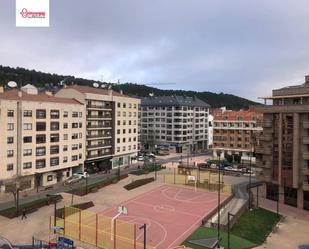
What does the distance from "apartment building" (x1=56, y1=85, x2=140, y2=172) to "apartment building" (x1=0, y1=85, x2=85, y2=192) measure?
2.97 m

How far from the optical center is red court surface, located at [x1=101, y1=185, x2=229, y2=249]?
3700 centimetres

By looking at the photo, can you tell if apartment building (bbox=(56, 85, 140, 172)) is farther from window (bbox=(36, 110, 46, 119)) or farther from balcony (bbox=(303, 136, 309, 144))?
balcony (bbox=(303, 136, 309, 144))

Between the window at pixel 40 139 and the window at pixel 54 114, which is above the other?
the window at pixel 54 114

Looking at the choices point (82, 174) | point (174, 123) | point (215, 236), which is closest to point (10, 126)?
point (82, 174)

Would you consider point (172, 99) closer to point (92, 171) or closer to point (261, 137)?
point (92, 171)

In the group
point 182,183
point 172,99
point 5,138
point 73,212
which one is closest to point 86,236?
point 73,212

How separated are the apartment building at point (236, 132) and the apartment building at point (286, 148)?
132ft

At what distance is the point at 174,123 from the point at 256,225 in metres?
75.2

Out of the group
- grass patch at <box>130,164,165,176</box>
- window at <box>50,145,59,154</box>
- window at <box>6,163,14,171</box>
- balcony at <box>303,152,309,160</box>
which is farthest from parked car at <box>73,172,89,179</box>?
balcony at <box>303,152,309,160</box>

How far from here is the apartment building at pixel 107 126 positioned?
71312mm

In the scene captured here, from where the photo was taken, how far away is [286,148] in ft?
168

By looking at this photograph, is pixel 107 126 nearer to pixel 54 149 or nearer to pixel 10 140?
pixel 54 149

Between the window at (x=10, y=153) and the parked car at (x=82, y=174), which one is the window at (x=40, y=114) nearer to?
the window at (x=10, y=153)

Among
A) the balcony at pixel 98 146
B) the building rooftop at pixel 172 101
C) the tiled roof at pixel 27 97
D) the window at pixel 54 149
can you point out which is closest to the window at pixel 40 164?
the window at pixel 54 149
